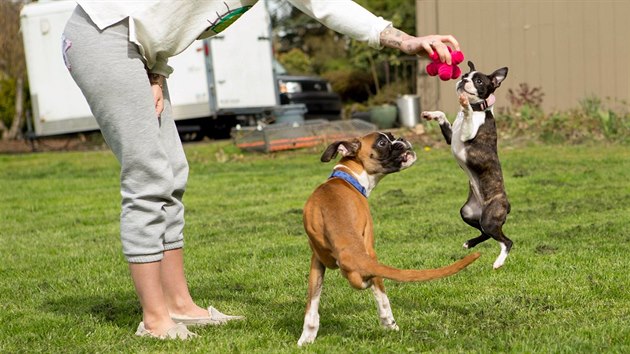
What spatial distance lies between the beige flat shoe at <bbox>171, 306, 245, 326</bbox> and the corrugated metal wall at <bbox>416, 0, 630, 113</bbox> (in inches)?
497

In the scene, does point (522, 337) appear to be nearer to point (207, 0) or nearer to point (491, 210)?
point (491, 210)

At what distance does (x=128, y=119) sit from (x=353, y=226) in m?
1.16

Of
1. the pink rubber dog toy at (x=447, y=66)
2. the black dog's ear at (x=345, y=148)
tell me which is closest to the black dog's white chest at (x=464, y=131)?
the black dog's ear at (x=345, y=148)

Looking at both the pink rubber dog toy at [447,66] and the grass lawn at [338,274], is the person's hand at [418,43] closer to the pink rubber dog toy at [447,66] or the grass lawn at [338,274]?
the pink rubber dog toy at [447,66]

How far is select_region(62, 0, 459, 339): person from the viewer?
14.3 feet

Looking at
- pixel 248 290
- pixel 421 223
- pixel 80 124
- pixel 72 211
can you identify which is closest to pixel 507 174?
pixel 421 223

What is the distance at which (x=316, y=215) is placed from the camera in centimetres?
439

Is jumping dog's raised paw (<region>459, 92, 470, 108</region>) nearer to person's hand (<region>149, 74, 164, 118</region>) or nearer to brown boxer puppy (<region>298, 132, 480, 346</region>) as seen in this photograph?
brown boxer puppy (<region>298, 132, 480, 346</region>)

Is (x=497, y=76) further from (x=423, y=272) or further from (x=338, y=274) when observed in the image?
(x=338, y=274)

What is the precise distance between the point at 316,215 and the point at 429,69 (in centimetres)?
82

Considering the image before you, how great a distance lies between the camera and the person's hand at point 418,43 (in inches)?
163

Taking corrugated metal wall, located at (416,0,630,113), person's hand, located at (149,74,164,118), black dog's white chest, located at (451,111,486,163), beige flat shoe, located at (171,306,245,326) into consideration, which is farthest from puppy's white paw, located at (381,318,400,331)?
corrugated metal wall, located at (416,0,630,113)

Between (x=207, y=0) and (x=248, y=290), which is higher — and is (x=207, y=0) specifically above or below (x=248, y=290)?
above

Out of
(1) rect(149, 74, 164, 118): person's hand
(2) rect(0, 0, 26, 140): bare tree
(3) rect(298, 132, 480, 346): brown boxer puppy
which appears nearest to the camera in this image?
(3) rect(298, 132, 480, 346): brown boxer puppy
